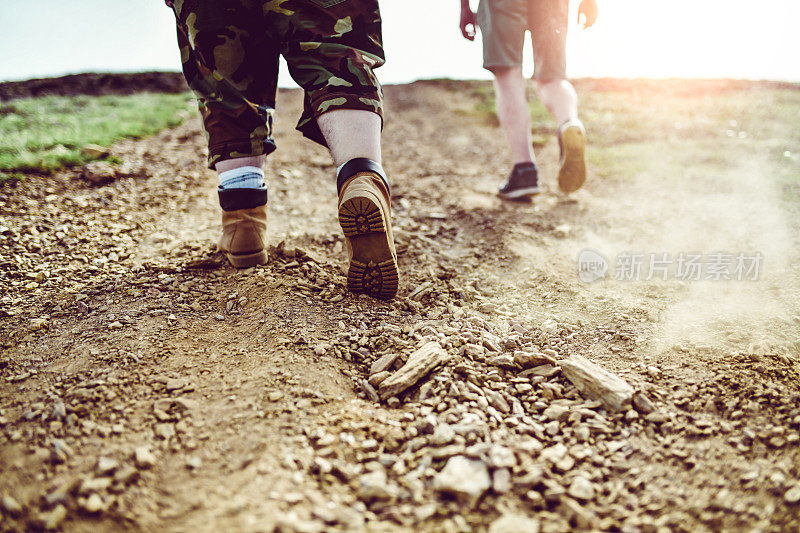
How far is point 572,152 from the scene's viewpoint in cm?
303

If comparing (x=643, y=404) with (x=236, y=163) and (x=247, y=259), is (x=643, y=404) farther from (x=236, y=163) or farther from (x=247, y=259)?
(x=236, y=163)

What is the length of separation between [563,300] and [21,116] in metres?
5.42

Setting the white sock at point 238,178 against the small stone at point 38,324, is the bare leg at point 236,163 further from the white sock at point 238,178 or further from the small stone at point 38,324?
the small stone at point 38,324

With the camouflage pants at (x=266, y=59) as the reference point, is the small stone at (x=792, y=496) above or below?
below

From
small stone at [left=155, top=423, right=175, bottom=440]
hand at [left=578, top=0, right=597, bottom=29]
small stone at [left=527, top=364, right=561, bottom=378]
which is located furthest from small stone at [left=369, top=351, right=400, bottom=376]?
hand at [left=578, top=0, right=597, bottom=29]

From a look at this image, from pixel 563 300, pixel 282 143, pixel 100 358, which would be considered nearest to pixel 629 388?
pixel 563 300

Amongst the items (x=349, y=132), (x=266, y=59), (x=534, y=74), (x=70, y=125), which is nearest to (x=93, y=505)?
(x=349, y=132)

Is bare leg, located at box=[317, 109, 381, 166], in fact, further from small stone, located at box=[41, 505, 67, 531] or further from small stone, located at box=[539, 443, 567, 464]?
small stone, located at box=[41, 505, 67, 531]

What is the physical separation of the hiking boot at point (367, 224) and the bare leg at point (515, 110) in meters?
1.78

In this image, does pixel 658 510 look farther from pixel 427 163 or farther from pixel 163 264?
pixel 427 163

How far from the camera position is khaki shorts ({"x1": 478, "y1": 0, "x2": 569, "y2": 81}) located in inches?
115

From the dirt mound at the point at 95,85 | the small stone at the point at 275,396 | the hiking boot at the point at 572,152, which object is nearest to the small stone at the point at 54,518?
the small stone at the point at 275,396

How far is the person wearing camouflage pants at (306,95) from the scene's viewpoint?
5.43 feet

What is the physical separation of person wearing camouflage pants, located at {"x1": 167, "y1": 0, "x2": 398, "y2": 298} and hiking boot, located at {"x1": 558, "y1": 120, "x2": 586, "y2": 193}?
5.30 ft
